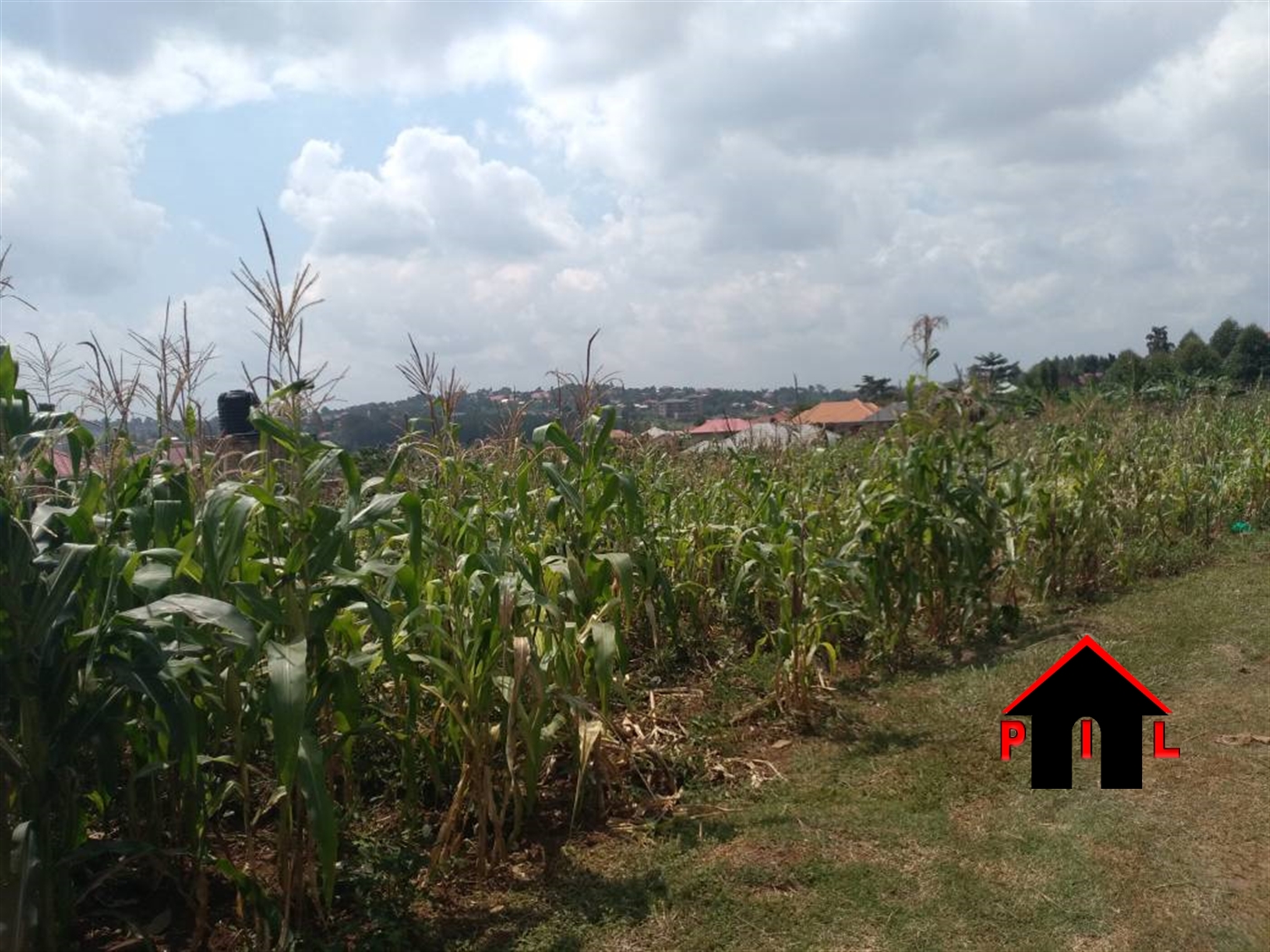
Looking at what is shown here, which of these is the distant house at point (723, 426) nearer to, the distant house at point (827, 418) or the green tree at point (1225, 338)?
the distant house at point (827, 418)

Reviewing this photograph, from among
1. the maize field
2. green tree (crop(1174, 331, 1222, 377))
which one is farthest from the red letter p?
green tree (crop(1174, 331, 1222, 377))

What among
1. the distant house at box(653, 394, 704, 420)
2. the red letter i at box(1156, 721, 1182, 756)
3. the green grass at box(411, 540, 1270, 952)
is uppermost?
the distant house at box(653, 394, 704, 420)

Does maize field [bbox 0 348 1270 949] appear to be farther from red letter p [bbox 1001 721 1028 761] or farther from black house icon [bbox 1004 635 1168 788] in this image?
black house icon [bbox 1004 635 1168 788]

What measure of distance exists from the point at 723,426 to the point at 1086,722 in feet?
15.6

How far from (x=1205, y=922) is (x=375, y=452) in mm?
5844

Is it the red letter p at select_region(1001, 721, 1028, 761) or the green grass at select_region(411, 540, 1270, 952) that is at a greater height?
the red letter p at select_region(1001, 721, 1028, 761)

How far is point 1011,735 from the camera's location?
15.1ft

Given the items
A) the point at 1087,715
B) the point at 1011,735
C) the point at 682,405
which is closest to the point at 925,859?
the point at 1011,735

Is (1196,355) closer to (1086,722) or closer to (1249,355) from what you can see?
(1249,355)

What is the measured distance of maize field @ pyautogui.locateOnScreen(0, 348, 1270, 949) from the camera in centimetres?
254

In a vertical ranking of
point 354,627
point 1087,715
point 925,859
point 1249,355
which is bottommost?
point 925,859

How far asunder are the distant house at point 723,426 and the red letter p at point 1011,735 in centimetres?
401

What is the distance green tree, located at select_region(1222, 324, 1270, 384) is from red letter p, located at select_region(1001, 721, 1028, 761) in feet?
86.3

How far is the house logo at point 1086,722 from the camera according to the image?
414 centimetres
